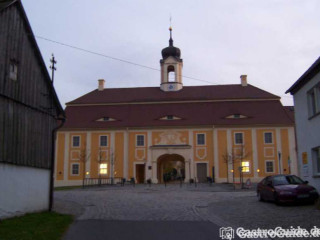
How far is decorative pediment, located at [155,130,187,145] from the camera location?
4728 cm

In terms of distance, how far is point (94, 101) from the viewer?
51.2 m

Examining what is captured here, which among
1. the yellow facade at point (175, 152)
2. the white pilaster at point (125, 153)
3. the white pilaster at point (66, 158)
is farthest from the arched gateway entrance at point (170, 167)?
the white pilaster at point (66, 158)

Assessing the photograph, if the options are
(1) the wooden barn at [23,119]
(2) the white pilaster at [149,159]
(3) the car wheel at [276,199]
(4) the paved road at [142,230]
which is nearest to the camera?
(4) the paved road at [142,230]

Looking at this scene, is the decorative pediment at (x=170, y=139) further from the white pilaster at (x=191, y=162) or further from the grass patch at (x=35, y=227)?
the grass patch at (x=35, y=227)

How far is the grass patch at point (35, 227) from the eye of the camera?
10.1m

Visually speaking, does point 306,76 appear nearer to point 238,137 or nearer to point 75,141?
point 238,137

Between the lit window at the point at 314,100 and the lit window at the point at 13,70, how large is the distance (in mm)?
12725

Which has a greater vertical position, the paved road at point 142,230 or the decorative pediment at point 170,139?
the decorative pediment at point 170,139

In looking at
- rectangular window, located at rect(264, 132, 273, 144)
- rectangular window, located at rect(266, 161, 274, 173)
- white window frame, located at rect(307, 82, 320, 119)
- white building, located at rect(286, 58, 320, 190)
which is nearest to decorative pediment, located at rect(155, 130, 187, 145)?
rectangular window, located at rect(264, 132, 273, 144)

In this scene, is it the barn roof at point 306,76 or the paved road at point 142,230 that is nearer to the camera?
the paved road at point 142,230

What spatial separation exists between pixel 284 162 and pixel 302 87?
90.0 ft

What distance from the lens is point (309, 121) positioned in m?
19.0

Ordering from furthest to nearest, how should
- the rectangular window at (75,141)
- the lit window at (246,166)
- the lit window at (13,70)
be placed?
the rectangular window at (75,141)
the lit window at (246,166)
the lit window at (13,70)

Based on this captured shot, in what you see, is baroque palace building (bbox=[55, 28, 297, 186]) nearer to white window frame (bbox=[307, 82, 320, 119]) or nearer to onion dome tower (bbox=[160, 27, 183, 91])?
onion dome tower (bbox=[160, 27, 183, 91])
